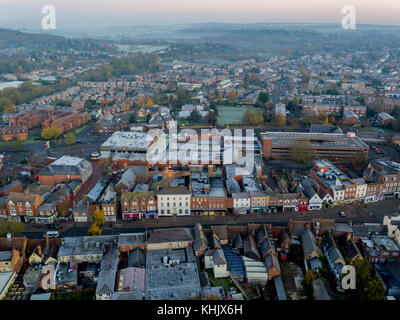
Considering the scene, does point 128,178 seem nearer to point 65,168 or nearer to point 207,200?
point 65,168

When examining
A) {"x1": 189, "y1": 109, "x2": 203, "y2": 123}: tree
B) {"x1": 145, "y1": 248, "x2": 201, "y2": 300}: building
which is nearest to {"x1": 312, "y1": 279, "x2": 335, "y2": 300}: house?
{"x1": 145, "y1": 248, "x2": 201, "y2": 300}: building

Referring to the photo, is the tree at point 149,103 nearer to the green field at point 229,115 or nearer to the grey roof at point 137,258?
the green field at point 229,115

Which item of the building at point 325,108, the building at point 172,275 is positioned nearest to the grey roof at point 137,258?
the building at point 172,275

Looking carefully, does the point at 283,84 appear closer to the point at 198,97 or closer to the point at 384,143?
the point at 198,97

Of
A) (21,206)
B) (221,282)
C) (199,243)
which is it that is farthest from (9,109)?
(221,282)

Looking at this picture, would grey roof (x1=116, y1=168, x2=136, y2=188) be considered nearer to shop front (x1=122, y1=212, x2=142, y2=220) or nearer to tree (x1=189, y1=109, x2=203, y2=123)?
shop front (x1=122, y1=212, x2=142, y2=220)
